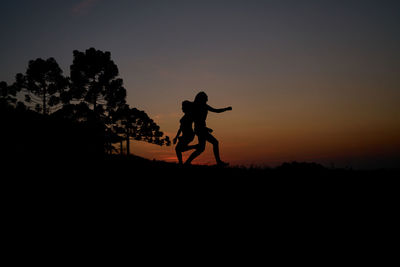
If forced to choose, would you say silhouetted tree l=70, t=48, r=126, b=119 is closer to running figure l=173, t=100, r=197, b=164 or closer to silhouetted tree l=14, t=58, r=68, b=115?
silhouetted tree l=14, t=58, r=68, b=115

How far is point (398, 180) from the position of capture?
6.77m

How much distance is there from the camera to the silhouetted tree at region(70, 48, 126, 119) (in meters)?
31.9

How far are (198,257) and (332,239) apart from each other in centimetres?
196

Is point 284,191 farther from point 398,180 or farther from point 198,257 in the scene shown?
point 398,180

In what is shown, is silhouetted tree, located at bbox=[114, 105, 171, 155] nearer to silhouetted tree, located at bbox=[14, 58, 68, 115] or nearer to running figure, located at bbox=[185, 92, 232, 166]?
silhouetted tree, located at bbox=[14, 58, 68, 115]

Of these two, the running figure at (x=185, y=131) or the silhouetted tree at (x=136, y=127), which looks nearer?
the running figure at (x=185, y=131)

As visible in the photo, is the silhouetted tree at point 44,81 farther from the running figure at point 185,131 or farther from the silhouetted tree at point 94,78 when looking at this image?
the running figure at point 185,131

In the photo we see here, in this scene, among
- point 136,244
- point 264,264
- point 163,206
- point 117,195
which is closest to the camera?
point 264,264

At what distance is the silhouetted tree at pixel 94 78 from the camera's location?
31.9 m

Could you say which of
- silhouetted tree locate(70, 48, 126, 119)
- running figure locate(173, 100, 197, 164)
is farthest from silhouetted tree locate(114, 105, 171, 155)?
running figure locate(173, 100, 197, 164)

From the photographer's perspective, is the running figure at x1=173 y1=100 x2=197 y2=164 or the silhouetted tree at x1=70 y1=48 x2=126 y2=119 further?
the silhouetted tree at x1=70 y1=48 x2=126 y2=119

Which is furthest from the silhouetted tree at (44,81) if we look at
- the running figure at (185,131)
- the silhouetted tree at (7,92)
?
the running figure at (185,131)

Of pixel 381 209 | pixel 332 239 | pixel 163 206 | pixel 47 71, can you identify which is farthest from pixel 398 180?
pixel 47 71

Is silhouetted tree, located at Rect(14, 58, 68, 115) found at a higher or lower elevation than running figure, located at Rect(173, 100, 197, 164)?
higher
